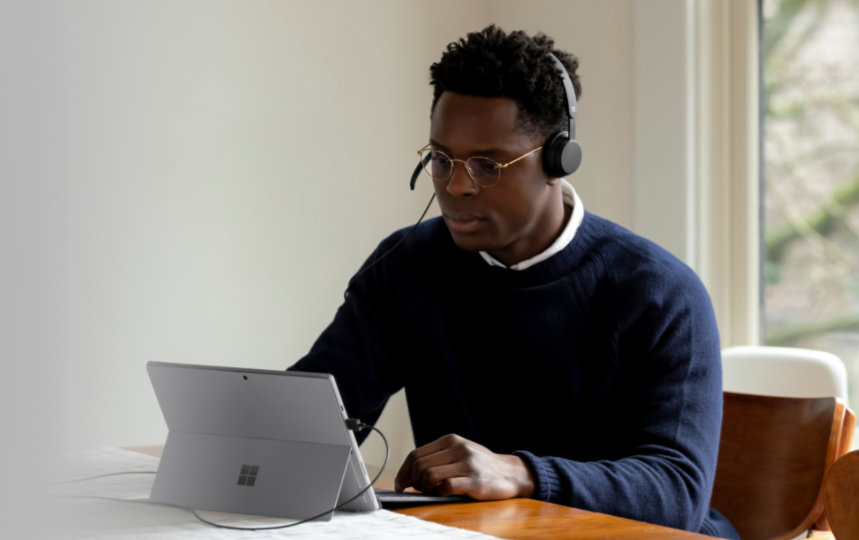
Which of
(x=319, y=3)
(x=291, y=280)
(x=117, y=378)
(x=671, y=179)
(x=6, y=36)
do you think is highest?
(x=319, y=3)

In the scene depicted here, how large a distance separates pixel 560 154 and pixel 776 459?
634mm

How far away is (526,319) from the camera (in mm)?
1331

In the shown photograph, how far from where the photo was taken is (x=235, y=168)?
103 inches

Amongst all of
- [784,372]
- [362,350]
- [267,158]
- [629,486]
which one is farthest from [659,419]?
[267,158]

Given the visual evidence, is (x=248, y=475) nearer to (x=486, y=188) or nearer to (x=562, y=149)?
(x=486, y=188)

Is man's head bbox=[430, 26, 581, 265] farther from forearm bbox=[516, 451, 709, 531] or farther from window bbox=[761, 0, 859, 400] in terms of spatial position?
window bbox=[761, 0, 859, 400]

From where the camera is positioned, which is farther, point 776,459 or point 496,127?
point 776,459

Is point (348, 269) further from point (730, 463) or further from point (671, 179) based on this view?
point (730, 463)

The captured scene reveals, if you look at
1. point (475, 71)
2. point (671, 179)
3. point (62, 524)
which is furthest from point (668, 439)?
point (671, 179)

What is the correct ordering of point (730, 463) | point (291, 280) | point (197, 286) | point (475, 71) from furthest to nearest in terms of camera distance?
point (291, 280) < point (197, 286) < point (730, 463) < point (475, 71)

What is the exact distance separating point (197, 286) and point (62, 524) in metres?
2.51

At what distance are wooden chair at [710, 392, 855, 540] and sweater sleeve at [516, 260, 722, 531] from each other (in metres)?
0.33

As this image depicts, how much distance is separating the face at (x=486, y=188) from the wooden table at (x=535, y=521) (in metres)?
0.42

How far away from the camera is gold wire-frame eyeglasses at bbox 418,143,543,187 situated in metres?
1.27
